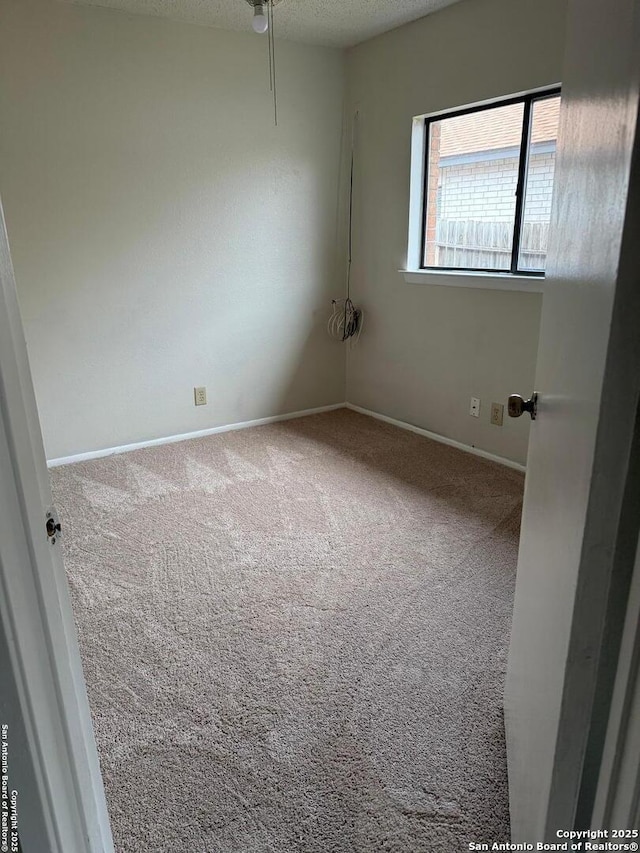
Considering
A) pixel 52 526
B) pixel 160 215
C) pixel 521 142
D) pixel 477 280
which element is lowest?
pixel 52 526

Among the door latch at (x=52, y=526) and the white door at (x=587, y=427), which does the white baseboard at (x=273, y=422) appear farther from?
the door latch at (x=52, y=526)

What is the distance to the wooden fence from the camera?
2.97 m

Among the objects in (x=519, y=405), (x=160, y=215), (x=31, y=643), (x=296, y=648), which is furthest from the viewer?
(x=160, y=215)

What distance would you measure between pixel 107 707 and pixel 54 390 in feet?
7.17

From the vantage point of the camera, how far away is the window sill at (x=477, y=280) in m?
2.92

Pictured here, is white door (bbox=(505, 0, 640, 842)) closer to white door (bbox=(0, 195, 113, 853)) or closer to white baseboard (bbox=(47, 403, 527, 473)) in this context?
white door (bbox=(0, 195, 113, 853))

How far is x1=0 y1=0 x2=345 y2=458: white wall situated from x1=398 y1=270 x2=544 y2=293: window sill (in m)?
0.80

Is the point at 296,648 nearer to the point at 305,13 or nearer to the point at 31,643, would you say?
the point at 31,643

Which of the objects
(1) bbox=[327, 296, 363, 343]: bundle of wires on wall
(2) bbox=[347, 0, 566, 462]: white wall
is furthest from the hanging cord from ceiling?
(1) bbox=[327, 296, 363, 343]: bundle of wires on wall

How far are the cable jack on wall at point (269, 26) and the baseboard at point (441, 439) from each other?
2010 millimetres

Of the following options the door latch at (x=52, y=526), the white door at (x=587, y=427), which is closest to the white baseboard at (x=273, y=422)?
the white door at (x=587, y=427)

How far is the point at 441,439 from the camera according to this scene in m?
3.67

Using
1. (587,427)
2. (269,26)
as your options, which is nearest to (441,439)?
(269,26)

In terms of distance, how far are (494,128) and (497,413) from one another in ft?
5.02
